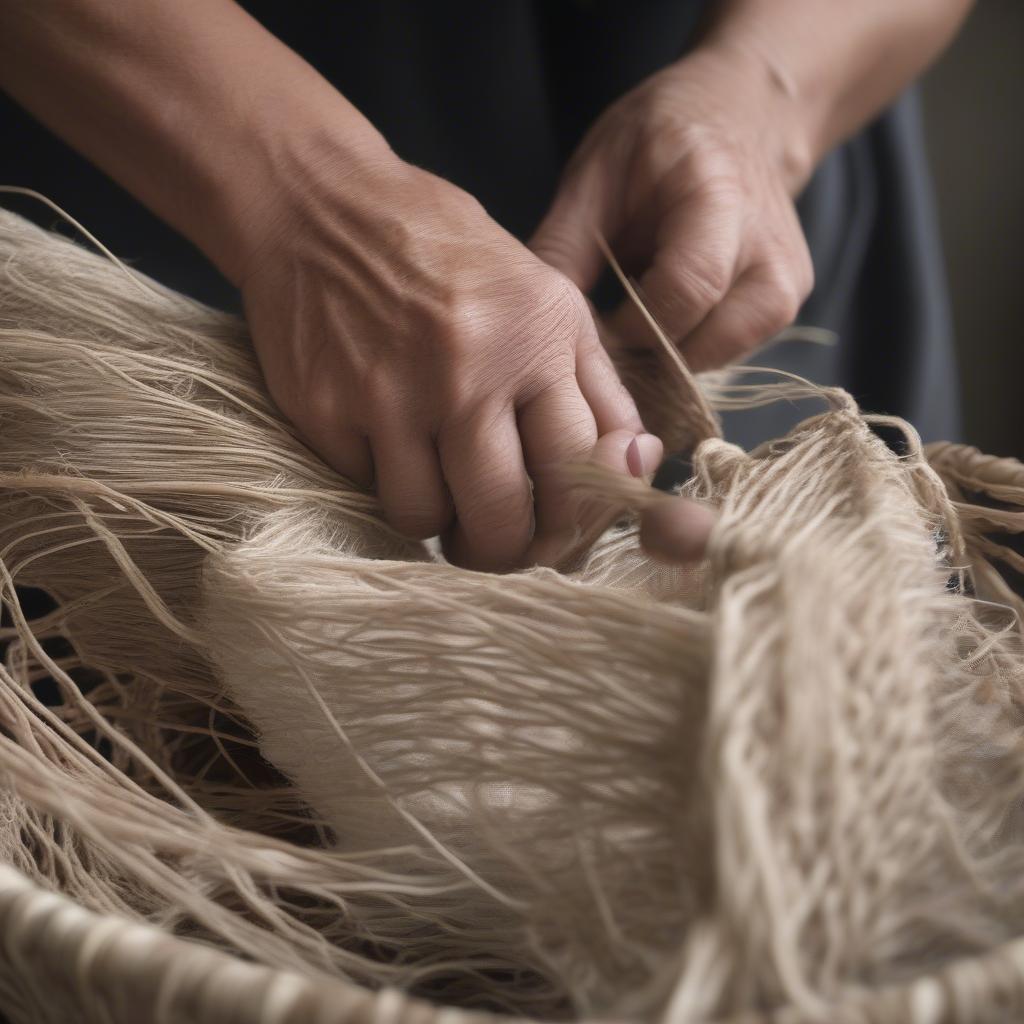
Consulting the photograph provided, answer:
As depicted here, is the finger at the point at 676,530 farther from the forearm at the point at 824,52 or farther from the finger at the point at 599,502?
the forearm at the point at 824,52

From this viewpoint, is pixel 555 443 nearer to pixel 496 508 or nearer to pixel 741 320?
pixel 496 508

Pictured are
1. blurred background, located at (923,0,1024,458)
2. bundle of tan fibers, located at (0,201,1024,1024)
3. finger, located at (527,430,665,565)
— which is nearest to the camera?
bundle of tan fibers, located at (0,201,1024,1024)

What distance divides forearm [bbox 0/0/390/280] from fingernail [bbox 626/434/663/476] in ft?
0.54

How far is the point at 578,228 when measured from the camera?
556 millimetres

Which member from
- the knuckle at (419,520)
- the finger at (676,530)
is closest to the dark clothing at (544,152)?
the knuckle at (419,520)

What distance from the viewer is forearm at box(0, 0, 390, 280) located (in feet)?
1.44

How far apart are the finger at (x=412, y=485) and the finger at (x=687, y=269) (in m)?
0.16

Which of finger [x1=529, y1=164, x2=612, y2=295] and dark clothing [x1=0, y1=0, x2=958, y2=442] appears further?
dark clothing [x1=0, y1=0, x2=958, y2=442]

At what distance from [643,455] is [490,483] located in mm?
62

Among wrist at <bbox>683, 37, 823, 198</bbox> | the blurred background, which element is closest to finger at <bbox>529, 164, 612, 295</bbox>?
wrist at <bbox>683, 37, 823, 198</bbox>

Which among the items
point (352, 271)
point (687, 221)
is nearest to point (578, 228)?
point (687, 221)

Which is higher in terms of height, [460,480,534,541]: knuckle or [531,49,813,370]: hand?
[531,49,813,370]: hand

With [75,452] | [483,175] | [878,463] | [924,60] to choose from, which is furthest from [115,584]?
[924,60]

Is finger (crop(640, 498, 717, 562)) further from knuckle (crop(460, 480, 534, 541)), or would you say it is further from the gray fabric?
the gray fabric
